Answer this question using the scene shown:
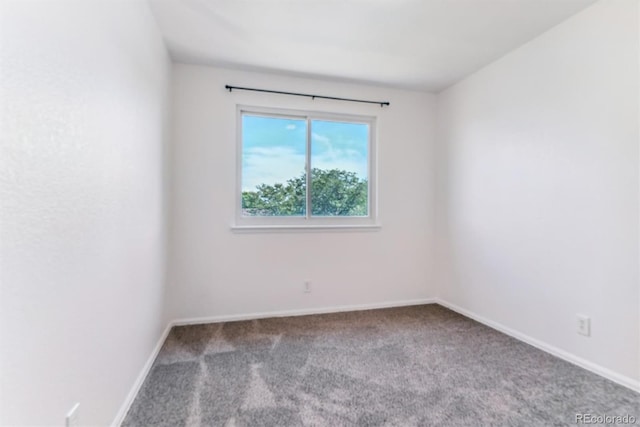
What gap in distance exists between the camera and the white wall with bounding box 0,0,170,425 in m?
0.78

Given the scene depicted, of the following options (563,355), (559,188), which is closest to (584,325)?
(563,355)

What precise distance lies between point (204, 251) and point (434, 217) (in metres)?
2.46

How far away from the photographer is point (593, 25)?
6.48 ft

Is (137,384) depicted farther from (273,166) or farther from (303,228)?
(273,166)

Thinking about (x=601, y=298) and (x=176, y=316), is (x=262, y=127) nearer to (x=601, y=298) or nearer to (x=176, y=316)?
(x=176, y=316)

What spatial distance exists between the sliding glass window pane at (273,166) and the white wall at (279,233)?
0.51ft

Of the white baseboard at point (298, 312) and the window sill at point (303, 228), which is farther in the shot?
the window sill at point (303, 228)

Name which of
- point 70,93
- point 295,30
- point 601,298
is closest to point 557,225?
point 601,298

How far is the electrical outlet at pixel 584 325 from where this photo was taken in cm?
201

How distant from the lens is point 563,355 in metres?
2.14

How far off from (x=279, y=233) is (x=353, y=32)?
1.81 meters

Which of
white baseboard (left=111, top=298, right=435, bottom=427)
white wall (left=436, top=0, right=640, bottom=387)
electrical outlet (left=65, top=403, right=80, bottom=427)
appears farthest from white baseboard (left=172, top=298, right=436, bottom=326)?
electrical outlet (left=65, top=403, right=80, bottom=427)

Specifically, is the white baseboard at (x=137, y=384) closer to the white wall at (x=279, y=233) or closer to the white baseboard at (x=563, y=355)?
the white wall at (x=279, y=233)

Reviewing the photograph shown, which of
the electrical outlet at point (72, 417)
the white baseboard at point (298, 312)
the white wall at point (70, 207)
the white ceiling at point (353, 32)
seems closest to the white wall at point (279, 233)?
the white baseboard at point (298, 312)
